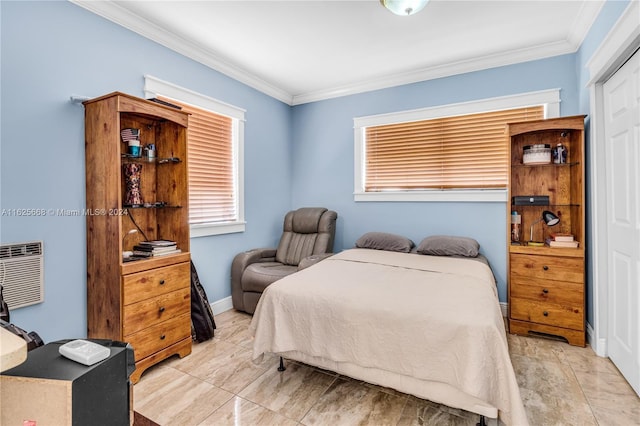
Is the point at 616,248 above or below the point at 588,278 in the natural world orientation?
above

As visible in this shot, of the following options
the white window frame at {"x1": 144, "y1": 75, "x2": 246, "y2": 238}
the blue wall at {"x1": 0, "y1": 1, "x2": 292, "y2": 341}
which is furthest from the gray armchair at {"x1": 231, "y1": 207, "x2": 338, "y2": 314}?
the blue wall at {"x1": 0, "y1": 1, "x2": 292, "y2": 341}

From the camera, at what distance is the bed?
5.00ft

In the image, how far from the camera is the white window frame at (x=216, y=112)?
2775 mm

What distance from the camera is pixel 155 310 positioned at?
2.27 meters

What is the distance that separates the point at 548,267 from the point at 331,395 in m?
2.15

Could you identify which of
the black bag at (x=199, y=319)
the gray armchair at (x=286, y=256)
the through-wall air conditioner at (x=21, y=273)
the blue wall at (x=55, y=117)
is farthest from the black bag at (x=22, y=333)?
the gray armchair at (x=286, y=256)

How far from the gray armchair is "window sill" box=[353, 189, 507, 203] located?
528 millimetres

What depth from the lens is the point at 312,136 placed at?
14.6 feet

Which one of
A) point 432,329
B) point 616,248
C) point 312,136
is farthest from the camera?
point 312,136

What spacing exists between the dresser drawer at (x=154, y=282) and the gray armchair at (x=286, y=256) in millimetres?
864

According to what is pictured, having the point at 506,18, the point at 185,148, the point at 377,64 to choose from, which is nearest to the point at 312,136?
the point at 377,64

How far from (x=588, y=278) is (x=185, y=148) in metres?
3.60

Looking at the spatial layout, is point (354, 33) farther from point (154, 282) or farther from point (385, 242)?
point (154, 282)

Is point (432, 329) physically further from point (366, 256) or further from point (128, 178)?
point (128, 178)
